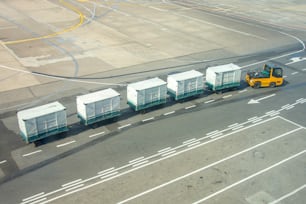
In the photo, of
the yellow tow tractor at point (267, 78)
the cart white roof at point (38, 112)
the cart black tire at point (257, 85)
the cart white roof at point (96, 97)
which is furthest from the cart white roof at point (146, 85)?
the cart black tire at point (257, 85)

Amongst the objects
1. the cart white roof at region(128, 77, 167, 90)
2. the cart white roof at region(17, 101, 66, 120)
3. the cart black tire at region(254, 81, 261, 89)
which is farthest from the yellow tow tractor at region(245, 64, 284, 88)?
the cart white roof at region(17, 101, 66, 120)

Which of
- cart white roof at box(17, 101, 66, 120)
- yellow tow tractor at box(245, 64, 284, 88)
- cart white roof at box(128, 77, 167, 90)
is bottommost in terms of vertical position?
yellow tow tractor at box(245, 64, 284, 88)

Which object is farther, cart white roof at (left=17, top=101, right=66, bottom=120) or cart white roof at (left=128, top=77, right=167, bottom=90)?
cart white roof at (left=128, top=77, right=167, bottom=90)

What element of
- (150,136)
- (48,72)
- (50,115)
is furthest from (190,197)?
(48,72)

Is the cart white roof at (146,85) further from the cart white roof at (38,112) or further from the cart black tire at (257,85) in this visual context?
the cart black tire at (257,85)

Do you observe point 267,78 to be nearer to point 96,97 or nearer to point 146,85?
point 146,85

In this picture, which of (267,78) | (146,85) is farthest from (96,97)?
(267,78)

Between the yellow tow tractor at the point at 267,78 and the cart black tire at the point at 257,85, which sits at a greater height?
the yellow tow tractor at the point at 267,78

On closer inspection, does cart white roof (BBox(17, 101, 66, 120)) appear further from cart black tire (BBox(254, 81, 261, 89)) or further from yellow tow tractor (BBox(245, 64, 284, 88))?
cart black tire (BBox(254, 81, 261, 89))

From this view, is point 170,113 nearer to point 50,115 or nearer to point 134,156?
point 134,156
